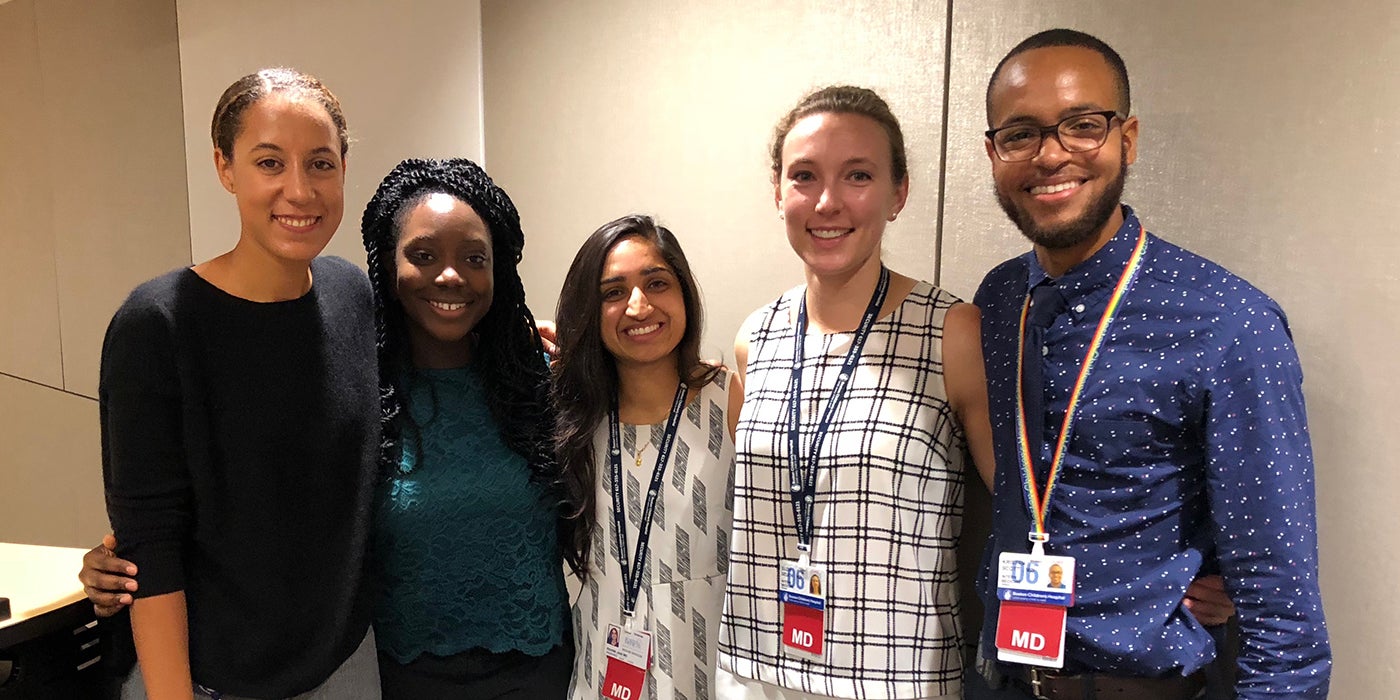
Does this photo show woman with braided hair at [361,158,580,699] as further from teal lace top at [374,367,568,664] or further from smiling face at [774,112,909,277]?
smiling face at [774,112,909,277]

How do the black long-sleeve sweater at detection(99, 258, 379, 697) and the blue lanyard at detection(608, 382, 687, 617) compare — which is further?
the blue lanyard at detection(608, 382, 687, 617)

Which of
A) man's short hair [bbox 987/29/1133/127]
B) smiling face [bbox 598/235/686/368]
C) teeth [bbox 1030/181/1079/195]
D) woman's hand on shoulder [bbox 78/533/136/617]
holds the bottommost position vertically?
woman's hand on shoulder [bbox 78/533/136/617]

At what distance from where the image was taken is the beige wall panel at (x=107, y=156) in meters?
3.48

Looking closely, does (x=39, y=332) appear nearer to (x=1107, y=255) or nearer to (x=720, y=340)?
(x=720, y=340)

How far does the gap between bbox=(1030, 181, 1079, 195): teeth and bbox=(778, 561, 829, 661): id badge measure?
2.71 feet

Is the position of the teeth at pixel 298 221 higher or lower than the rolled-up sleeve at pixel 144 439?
higher

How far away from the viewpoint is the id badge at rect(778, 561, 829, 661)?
1.69 m

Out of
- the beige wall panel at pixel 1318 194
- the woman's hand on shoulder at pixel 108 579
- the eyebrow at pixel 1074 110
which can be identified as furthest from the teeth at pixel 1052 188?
the woman's hand on shoulder at pixel 108 579

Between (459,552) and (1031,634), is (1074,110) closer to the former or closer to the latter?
(1031,634)

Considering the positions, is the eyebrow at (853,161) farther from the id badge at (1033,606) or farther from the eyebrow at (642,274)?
the id badge at (1033,606)

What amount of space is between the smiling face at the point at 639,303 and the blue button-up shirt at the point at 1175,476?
0.79m

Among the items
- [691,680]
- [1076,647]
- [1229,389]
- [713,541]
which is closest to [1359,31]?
[1229,389]

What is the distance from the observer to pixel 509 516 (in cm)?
192

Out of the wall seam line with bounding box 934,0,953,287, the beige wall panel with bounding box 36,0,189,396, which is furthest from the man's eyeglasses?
the beige wall panel with bounding box 36,0,189,396
